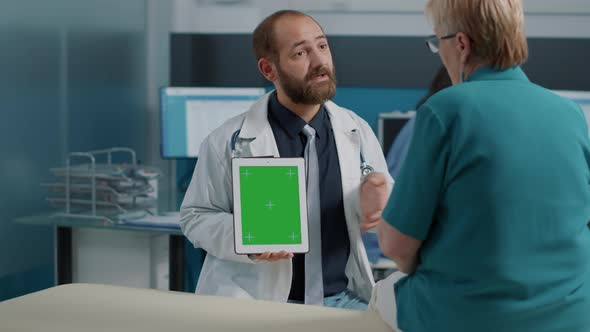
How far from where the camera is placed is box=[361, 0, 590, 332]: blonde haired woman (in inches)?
52.9

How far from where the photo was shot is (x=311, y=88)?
226cm

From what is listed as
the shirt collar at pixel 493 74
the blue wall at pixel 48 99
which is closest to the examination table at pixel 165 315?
the shirt collar at pixel 493 74

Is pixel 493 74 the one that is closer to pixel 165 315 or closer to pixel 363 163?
pixel 165 315

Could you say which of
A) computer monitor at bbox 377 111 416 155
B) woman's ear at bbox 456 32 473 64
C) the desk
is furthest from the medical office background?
woman's ear at bbox 456 32 473 64

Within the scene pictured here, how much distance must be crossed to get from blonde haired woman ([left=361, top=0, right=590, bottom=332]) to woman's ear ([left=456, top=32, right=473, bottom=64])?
0.04m

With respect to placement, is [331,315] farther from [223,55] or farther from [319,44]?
[223,55]

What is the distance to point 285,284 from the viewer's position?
2.12 metres

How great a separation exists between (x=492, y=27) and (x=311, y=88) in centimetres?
88

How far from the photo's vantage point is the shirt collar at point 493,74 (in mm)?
1445

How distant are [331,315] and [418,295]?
0.24 meters

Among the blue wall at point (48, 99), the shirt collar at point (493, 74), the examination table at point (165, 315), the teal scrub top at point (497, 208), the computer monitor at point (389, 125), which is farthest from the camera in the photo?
the computer monitor at point (389, 125)

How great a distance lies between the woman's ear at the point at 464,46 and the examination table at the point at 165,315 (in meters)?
0.49

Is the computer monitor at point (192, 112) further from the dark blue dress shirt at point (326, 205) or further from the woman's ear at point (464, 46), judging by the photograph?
the woman's ear at point (464, 46)

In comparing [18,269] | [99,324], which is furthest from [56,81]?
[99,324]
